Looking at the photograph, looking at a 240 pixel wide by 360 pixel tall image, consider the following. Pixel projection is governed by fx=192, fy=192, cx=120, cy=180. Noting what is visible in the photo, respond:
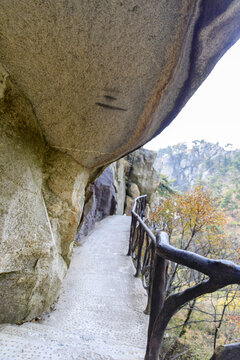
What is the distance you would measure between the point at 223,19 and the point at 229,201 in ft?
99.8


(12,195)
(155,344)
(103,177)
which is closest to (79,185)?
→ (12,195)

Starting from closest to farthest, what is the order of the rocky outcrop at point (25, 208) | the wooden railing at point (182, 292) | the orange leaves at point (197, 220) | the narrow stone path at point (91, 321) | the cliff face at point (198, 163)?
1. the wooden railing at point (182, 292)
2. the narrow stone path at point (91, 321)
3. the rocky outcrop at point (25, 208)
4. the orange leaves at point (197, 220)
5. the cliff face at point (198, 163)

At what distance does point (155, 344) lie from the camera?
3.25 feet

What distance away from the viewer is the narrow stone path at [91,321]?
124 centimetres

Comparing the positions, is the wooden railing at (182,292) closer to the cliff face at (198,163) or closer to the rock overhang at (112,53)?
the rock overhang at (112,53)

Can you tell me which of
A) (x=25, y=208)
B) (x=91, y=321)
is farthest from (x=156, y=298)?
(x=91, y=321)

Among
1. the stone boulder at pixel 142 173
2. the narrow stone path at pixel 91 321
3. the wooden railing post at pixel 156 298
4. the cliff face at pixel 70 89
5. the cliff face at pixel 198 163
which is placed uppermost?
the cliff face at pixel 198 163

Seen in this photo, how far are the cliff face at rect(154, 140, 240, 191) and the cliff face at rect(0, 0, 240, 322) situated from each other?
37.8m

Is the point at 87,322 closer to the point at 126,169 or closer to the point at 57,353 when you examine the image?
the point at 57,353

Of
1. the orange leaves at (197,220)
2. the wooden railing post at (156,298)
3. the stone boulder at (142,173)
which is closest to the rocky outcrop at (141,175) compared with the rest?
the stone boulder at (142,173)

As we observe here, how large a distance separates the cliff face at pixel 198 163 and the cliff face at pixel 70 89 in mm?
37803

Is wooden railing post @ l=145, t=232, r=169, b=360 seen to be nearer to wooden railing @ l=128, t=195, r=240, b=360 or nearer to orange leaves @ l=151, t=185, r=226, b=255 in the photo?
wooden railing @ l=128, t=195, r=240, b=360

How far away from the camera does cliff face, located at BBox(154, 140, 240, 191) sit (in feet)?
123

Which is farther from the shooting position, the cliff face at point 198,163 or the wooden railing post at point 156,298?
the cliff face at point 198,163
